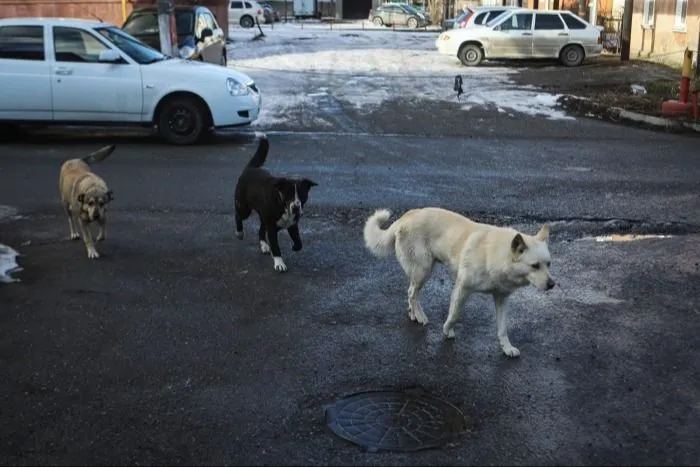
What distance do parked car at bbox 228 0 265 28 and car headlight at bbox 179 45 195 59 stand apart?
3534 centimetres

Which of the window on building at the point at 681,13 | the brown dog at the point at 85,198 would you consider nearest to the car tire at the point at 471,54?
the window on building at the point at 681,13

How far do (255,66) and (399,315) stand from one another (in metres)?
21.3

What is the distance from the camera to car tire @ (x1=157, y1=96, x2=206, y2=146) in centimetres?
1284

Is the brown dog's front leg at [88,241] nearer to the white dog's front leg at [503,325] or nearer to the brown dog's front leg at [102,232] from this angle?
the brown dog's front leg at [102,232]

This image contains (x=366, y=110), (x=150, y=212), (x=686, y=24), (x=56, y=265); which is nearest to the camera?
(x=56, y=265)

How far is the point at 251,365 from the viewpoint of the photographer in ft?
16.5

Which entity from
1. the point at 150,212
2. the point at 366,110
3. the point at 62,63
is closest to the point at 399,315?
the point at 150,212

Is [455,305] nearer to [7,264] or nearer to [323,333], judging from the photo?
[323,333]

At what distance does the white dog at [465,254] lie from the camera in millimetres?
4816

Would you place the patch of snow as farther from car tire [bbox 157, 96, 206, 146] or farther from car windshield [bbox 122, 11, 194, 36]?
car windshield [bbox 122, 11, 194, 36]

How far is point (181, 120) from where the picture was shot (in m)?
12.9

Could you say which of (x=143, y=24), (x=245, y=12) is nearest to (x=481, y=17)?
(x=143, y=24)

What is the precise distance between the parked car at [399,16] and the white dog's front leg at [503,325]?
5354 cm

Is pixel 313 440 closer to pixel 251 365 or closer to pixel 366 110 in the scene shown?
pixel 251 365
